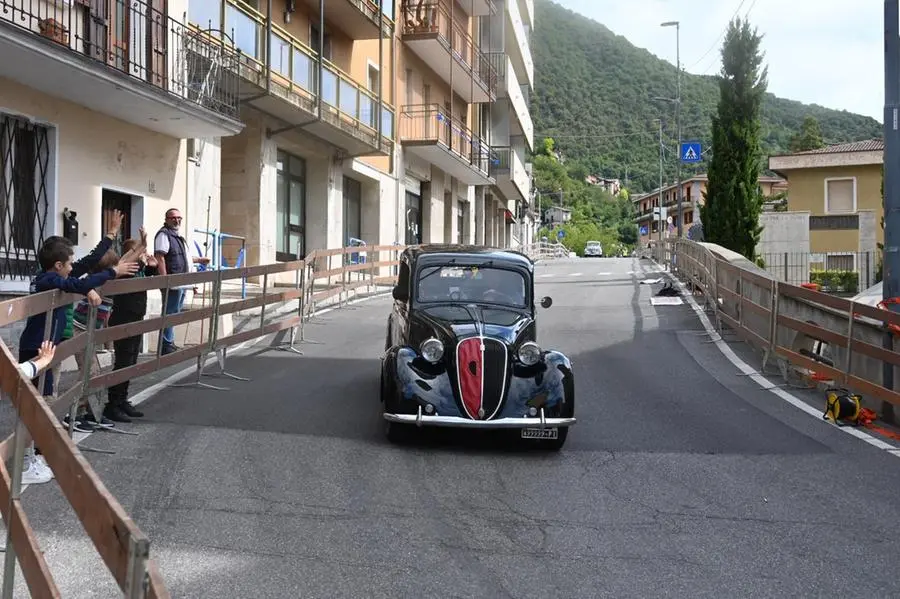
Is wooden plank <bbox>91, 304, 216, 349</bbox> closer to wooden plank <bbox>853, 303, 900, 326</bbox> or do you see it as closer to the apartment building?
the apartment building

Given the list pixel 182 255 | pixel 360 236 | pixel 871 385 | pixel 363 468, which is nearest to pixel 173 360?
pixel 182 255

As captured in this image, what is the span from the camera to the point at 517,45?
45.6m

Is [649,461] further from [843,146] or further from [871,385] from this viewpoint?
[843,146]

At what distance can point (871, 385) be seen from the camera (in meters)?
9.10

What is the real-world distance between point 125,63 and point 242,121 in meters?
6.42

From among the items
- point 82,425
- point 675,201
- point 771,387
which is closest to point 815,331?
point 771,387

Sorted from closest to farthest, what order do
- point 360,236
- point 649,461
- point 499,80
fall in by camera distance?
point 649,461 < point 360,236 < point 499,80

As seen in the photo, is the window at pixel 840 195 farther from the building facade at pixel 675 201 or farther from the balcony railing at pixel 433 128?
the building facade at pixel 675 201

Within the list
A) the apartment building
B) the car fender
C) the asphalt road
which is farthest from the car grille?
the apartment building

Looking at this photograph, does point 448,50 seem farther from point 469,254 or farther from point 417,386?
point 417,386

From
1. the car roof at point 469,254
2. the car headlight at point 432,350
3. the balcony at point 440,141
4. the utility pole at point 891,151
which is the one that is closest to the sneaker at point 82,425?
the car headlight at point 432,350

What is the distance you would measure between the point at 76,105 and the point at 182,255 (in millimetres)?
3802

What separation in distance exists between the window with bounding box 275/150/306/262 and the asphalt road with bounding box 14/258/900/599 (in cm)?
1285

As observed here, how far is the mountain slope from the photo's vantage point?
133 meters
